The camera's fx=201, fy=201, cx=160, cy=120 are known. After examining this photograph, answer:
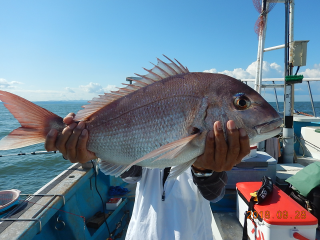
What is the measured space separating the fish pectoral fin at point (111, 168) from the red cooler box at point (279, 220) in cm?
210

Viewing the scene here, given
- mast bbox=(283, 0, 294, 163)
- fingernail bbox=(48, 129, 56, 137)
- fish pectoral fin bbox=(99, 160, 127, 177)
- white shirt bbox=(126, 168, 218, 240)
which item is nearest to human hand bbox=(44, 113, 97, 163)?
fingernail bbox=(48, 129, 56, 137)

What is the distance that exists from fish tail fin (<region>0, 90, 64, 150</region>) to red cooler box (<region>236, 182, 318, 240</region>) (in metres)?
2.73

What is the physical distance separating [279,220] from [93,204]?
3.08 meters

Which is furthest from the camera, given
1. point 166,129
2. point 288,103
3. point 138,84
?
point 288,103

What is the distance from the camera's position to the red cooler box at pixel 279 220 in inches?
98.3

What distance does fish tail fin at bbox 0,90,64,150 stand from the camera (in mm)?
1553

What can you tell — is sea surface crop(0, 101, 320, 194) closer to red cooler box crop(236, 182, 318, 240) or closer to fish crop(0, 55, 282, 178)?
fish crop(0, 55, 282, 178)

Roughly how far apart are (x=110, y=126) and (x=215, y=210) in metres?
3.38

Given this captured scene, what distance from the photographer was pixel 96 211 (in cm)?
385

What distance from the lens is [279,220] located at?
2.52m

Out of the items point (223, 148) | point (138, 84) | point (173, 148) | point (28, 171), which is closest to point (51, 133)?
point (138, 84)

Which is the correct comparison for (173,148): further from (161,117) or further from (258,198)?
(258,198)

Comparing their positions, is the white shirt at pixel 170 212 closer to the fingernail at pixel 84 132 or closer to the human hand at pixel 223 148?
the human hand at pixel 223 148

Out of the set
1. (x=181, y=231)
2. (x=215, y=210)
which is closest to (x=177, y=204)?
(x=181, y=231)
